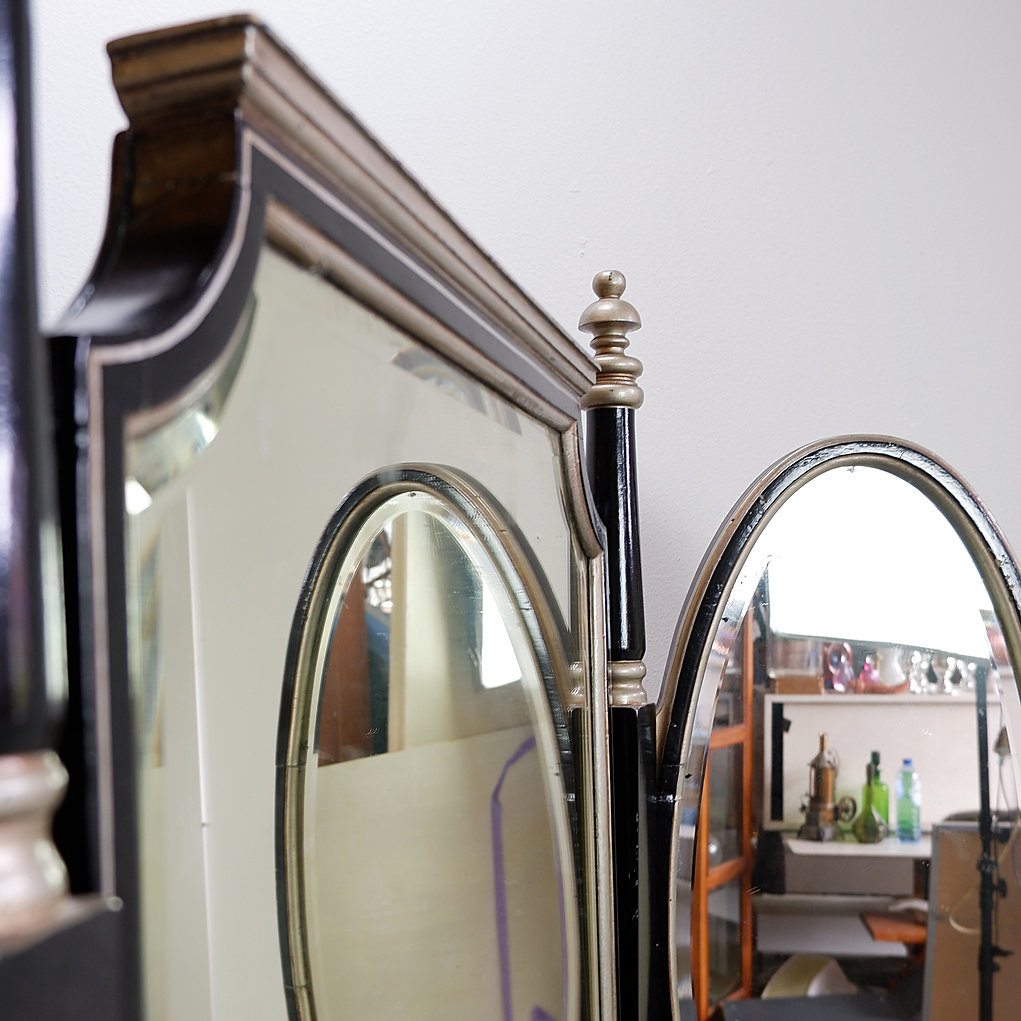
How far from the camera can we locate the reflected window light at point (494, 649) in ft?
1.40

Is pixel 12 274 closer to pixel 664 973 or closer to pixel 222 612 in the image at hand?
pixel 222 612

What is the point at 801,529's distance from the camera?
1.97ft

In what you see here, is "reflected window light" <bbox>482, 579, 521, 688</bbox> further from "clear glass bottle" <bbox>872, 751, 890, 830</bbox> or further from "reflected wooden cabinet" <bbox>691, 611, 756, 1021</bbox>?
"clear glass bottle" <bbox>872, 751, 890, 830</bbox>

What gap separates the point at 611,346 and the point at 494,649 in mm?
225

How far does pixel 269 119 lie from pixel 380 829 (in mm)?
212

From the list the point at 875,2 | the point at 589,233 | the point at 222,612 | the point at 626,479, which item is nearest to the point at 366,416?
the point at 222,612

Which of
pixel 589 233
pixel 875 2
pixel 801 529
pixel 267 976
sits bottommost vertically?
pixel 267 976

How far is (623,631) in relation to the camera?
1.86ft

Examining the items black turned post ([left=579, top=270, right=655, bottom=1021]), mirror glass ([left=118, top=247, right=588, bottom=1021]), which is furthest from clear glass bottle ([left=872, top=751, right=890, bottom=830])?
mirror glass ([left=118, top=247, right=588, bottom=1021])

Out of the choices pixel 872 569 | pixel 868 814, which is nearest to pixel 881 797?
pixel 868 814

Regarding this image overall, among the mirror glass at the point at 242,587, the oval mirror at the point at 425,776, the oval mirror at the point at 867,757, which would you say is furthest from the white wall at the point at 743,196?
the mirror glass at the point at 242,587

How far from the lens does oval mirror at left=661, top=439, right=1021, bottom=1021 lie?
23.6 inches

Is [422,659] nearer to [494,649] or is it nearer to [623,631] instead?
[494,649]

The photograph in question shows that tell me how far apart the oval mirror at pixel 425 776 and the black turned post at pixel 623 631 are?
0.05m
